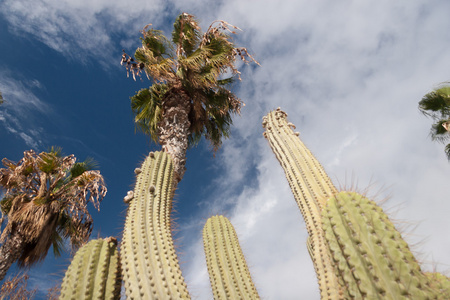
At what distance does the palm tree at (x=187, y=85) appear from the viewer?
20.2 ft

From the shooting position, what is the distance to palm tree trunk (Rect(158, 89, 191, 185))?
5.19m

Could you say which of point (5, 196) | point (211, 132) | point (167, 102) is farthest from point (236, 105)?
point (5, 196)

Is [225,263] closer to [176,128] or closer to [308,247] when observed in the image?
[308,247]

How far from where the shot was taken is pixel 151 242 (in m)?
3.18

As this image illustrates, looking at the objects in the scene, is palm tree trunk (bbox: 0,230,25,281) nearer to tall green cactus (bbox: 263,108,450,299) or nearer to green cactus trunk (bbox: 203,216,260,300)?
green cactus trunk (bbox: 203,216,260,300)

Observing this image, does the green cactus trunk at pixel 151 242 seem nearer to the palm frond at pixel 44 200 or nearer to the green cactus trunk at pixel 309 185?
the green cactus trunk at pixel 309 185

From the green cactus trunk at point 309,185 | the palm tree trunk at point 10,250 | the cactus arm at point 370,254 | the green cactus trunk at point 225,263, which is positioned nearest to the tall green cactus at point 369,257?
the cactus arm at point 370,254

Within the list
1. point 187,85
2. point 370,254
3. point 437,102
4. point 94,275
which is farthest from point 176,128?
point 437,102

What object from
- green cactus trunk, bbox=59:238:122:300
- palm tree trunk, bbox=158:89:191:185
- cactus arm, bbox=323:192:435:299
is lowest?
cactus arm, bbox=323:192:435:299

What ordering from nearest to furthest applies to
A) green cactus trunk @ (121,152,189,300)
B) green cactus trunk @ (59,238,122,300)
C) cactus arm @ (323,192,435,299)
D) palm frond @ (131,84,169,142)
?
cactus arm @ (323,192,435,299) < green cactus trunk @ (121,152,189,300) < green cactus trunk @ (59,238,122,300) < palm frond @ (131,84,169,142)

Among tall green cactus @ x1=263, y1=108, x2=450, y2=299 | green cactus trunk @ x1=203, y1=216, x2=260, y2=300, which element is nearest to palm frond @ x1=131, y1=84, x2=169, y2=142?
green cactus trunk @ x1=203, y1=216, x2=260, y2=300

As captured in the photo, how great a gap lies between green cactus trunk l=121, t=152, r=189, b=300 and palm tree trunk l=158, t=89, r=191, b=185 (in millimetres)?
762

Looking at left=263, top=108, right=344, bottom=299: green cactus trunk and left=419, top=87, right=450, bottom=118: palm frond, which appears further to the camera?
left=419, top=87, right=450, bottom=118: palm frond

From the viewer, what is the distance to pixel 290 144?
184 inches
